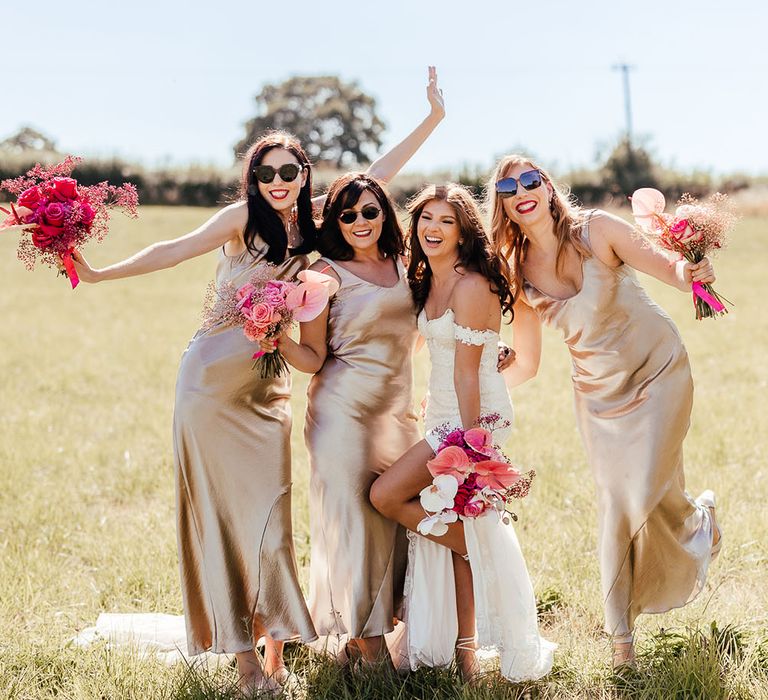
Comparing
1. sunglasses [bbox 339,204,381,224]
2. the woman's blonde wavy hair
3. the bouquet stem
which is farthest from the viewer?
the woman's blonde wavy hair

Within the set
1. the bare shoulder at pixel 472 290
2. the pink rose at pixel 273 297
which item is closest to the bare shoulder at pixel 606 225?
the bare shoulder at pixel 472 290

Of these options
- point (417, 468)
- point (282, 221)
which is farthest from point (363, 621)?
point (282, 221)

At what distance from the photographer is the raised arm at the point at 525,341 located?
4.86m

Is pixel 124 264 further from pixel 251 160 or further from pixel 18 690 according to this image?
pixel 18 690

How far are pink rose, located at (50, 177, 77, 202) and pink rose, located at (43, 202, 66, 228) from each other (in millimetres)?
88

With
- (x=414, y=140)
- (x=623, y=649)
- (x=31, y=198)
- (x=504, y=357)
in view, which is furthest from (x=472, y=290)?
(x=31, y=198)

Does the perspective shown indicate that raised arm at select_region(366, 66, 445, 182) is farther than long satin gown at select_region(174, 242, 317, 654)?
Yes

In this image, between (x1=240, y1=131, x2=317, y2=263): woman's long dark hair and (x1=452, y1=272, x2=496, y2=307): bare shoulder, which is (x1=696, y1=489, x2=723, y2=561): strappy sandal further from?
(x1=240, y1=131, x2=317, y2=263): woman's long dark hair

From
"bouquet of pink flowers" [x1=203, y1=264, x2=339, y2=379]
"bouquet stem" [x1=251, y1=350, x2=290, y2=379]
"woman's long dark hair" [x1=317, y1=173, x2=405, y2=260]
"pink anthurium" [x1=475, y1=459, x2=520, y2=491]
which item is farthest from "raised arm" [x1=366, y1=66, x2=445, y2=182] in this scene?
"pink anthurium" [x1=475, y1=459, x2=520, y2=491]

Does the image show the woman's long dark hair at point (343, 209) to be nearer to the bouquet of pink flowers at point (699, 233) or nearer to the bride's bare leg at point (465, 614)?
the bouquet of pink flowers at point (699, 233)

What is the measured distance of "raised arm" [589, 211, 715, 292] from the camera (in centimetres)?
441

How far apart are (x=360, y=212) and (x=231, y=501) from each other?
5.29 feet

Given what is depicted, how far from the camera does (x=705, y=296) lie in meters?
4.19

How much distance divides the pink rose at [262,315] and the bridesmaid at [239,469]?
0.53 metres
